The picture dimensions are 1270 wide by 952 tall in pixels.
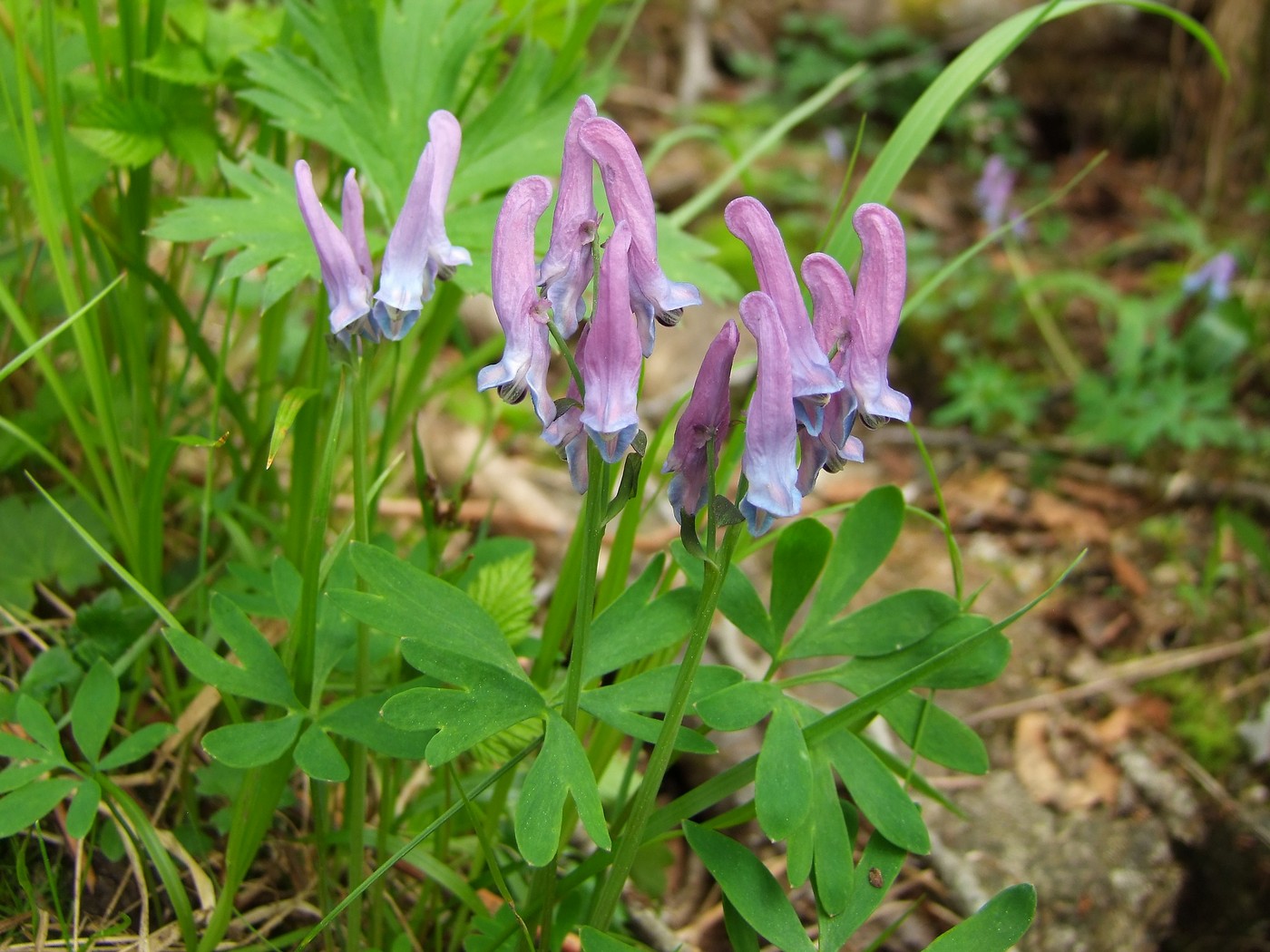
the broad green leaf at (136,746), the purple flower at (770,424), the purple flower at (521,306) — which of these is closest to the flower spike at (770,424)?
the purple flower at (770,424)

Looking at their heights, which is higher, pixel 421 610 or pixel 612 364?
pixel 612 364

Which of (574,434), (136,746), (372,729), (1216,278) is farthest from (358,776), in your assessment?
(1216,278)

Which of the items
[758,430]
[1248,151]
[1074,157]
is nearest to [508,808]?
[758,430]

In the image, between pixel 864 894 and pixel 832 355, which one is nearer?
pixel 832 355

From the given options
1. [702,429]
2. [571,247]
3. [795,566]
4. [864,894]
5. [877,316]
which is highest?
[571,247]

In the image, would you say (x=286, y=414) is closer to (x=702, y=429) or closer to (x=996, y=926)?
(x=702, y=429)

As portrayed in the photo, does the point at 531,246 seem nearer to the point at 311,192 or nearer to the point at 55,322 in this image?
the point at 311,192

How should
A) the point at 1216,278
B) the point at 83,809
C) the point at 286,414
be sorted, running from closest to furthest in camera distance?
the point at 286,414, the point at 83,809, the point at 1216,278
